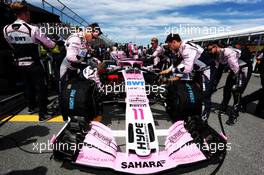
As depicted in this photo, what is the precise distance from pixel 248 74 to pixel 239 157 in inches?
122

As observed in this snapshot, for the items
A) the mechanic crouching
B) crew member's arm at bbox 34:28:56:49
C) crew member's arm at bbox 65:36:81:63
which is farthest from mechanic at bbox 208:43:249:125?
crew member's arm at bbox 34:28:56:49

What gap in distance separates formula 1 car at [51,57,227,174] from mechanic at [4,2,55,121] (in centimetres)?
212

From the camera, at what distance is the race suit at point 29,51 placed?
507 cm

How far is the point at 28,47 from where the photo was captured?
5.23m

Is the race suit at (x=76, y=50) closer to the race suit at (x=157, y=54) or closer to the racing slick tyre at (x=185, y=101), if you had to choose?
the racing slick tyre at (x=185, y=101)

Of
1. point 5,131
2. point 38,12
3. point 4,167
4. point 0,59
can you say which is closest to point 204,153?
point 4,167

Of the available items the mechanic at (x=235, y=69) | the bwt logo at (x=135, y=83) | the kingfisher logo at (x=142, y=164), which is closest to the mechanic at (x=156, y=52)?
the mechanic at (x=235, y=69)

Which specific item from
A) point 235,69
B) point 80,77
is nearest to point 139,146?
point 80,77

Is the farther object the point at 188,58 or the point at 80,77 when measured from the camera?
the point at 80,77

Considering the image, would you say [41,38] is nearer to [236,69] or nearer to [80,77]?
[80,77]

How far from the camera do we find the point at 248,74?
625 cm

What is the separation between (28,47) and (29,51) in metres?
0.09

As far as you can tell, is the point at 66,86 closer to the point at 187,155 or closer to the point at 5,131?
the point at 5,131

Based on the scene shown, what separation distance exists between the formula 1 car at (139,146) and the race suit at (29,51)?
212cm
